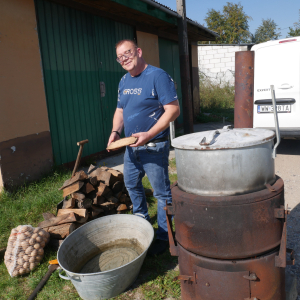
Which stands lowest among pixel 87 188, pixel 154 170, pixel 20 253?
pixel 20 253

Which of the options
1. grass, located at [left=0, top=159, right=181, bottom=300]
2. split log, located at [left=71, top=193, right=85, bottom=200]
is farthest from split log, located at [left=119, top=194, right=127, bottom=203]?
split log, located at [left=71, top=193, right=85, bottom=200]

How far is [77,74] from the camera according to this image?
6.19 metres

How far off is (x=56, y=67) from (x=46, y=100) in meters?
0.72

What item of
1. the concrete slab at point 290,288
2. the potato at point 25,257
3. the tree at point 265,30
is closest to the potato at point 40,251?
the potato at point 25,257

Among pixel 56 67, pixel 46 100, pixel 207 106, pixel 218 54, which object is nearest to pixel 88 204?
pixel 46 100

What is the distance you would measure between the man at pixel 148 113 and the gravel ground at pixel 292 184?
1.34 m

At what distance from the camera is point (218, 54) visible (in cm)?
1991

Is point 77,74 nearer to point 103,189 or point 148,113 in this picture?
point 103,189

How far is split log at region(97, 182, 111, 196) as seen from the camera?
3.69m

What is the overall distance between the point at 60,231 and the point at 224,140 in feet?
7.27

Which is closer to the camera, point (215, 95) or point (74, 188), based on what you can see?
point (74, 188)

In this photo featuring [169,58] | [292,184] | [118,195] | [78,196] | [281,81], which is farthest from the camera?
[169,58]

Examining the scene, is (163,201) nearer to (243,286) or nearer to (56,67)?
(243,286)

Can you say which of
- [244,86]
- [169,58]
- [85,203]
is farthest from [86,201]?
[169,58]
